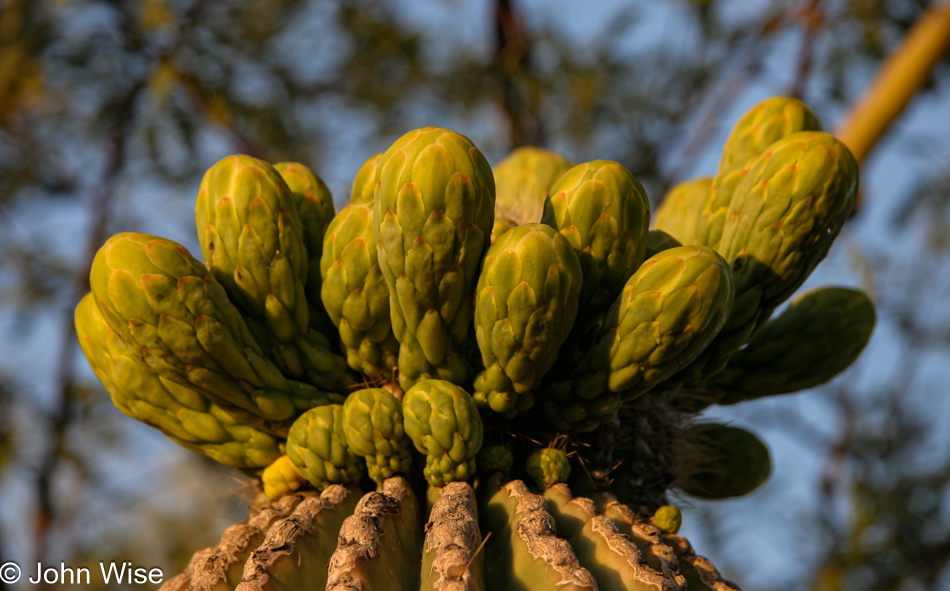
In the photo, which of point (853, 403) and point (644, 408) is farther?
point (853, 403)

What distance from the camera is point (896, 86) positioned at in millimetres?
3334

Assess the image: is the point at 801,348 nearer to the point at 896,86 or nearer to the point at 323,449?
the point at 323,449

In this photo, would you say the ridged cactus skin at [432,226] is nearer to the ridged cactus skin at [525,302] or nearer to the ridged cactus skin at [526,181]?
the ridged cactus skin at [525,302]

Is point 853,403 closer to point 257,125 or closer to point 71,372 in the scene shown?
point 257,125

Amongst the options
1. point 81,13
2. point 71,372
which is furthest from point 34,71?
point 71,372

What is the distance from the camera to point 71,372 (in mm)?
5637

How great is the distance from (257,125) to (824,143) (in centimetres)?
490

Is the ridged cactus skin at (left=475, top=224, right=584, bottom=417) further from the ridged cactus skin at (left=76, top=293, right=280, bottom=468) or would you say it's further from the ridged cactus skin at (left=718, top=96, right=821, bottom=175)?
the ridged cactus skin at (left=718, top=96, right=821, bottom=175)

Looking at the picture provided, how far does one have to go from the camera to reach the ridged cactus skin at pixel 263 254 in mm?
1619

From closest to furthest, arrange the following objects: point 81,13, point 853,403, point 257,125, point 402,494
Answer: point 402,494 < point 81,13 < point 257,125 < point 853,403

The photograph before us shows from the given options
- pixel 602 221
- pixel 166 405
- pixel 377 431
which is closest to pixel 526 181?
pixel 602 221

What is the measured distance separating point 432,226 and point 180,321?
519mm

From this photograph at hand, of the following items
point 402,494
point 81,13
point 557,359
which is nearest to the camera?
point 402,494

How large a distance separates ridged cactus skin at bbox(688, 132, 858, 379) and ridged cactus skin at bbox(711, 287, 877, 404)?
0.25 meters
